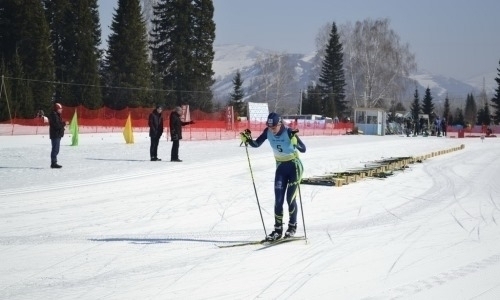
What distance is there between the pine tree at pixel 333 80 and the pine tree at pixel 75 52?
36941 millimetres

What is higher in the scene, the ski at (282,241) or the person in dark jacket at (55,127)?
the person in dark jacket at (55,127)

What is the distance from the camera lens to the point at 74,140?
26.4 metres

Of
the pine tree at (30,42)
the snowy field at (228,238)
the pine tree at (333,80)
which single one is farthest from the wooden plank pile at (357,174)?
the pine tree at (333,80)

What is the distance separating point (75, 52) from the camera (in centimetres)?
5784

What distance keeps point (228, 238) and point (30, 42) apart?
46.9 metres

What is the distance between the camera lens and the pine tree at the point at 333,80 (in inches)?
3297

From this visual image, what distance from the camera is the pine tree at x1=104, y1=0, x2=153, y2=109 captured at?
5922 cm

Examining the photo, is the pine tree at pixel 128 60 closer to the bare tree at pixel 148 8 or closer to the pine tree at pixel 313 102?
the bare tree at pixel 148 8

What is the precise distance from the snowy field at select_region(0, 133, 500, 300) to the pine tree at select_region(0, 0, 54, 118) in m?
34.3

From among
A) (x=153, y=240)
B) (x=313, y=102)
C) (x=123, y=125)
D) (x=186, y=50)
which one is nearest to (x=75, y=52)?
(x=186, y=50)

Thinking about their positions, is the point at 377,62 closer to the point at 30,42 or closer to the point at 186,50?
the point at 186,50

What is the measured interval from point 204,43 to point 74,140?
41.4 m

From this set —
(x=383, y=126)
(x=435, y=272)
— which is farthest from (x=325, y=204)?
(x=383, y=126)

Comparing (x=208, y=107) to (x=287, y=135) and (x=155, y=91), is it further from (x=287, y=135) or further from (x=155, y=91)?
(x=287, y=135)
